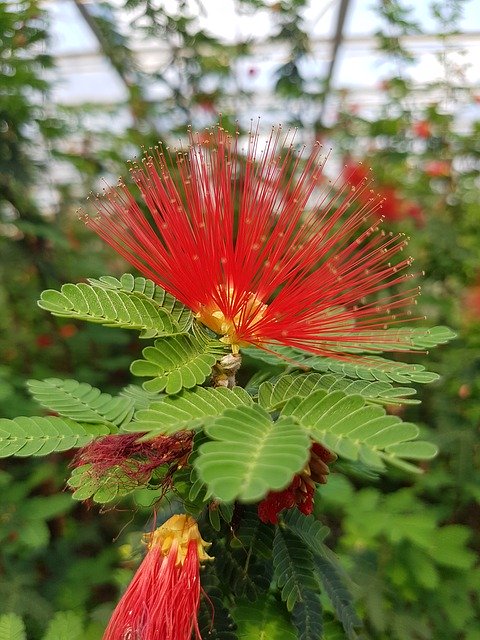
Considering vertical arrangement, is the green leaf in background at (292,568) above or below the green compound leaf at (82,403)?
below

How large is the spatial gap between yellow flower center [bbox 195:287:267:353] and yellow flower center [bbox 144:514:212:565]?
0.96 feet

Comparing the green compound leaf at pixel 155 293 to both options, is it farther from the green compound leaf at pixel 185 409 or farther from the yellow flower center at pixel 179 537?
the yellow flower center at pixel 179 537

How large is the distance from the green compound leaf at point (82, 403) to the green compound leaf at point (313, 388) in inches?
12.3

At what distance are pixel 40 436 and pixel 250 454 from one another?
464 millimetres

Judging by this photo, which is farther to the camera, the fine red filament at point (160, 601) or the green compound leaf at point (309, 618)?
the green compound leaf at point (309, 618)

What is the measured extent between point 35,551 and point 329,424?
2087 mm

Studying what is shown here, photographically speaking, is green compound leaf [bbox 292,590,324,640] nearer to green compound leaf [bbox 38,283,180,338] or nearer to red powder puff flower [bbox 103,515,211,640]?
red powder puff flower [bbox 103,515,211,640]

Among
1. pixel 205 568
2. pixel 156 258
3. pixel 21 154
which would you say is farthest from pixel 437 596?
pixel 21 154

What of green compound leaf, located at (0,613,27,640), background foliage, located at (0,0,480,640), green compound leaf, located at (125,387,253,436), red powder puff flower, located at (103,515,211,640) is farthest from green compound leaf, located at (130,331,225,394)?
background foliage, located at (0,0,480,640)

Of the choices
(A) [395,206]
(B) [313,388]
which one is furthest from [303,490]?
(A) [395,206]

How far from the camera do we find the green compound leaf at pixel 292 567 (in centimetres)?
97

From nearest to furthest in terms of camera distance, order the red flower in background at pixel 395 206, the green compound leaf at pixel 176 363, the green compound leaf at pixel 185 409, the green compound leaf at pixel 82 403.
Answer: the green compound leaf at pixel 185 409 < the green compound leaf at pixel 176 363 < the green compound leaf at pixel 82 403 < the red flower in background at pixel 395 206

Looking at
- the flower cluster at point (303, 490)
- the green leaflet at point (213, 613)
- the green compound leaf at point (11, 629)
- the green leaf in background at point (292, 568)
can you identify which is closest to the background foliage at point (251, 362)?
the green compound leaf at point (11, 629)

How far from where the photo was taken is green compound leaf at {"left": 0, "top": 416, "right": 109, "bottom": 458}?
0.91 metres
